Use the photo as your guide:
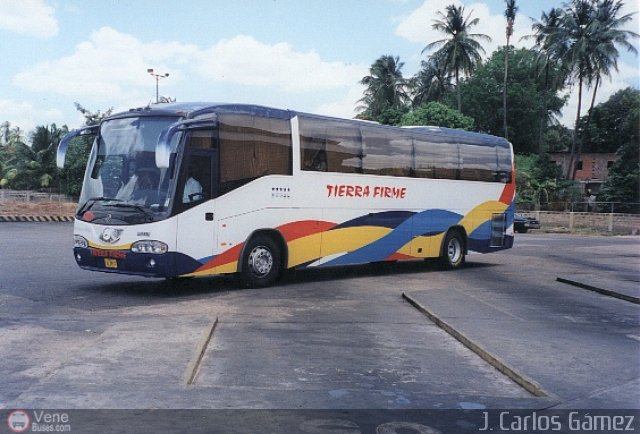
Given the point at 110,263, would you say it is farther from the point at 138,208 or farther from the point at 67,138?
the point at 67,138

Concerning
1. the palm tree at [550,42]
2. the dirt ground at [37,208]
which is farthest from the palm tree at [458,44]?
the dirt ground at [37,208]

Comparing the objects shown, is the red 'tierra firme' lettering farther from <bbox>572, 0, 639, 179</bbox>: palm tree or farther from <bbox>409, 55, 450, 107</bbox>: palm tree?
<bbox>409, 55, 450, 107</bbox>: palm tree

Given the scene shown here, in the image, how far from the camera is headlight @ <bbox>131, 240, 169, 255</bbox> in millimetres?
11219

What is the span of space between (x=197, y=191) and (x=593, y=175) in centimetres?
6598

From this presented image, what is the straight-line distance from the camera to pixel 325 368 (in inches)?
266

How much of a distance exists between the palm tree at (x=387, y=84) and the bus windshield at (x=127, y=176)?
5515 cm

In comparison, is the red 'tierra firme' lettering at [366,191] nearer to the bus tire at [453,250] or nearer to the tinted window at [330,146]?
the tinted window at [330,146]

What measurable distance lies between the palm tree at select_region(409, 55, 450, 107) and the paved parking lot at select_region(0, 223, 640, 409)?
5688 cm

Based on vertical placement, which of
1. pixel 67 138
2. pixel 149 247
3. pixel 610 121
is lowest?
pixel 149 247

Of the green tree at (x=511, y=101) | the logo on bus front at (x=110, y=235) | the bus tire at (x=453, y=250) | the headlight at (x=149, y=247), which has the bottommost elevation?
the bus tire at (x=453, y=250)

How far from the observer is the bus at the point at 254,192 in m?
11.4

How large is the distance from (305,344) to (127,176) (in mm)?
5202

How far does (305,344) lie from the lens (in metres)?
7.87

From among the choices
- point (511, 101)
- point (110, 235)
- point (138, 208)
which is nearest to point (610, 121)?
point (511, 101)
